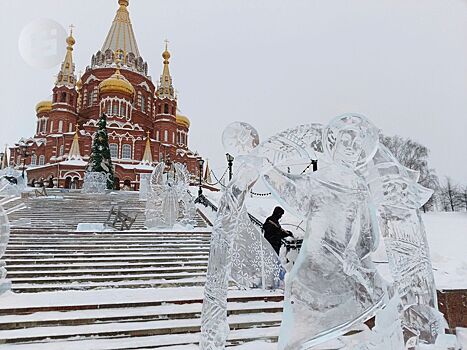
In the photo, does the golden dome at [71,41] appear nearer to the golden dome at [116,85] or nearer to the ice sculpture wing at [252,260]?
the golden dome at [116,85]

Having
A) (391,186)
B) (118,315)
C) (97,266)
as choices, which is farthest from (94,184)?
(391,186)

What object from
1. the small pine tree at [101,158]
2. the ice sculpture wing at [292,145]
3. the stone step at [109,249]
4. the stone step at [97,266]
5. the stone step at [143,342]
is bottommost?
the stone step at [143,342]

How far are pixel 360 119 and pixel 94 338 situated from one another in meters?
3.46

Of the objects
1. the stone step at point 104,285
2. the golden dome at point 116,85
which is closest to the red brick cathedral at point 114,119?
the golden dome at point 116,85

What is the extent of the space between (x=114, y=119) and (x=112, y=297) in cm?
3310

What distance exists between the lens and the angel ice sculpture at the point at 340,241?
2.06m

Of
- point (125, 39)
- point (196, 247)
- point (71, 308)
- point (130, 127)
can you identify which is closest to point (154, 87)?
point (125, 39)

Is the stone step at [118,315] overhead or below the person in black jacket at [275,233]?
below

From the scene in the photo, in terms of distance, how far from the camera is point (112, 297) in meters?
A: 4.74

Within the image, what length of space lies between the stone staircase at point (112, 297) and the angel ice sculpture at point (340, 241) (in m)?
1.91

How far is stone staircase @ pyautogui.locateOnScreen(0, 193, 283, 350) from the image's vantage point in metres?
3.72

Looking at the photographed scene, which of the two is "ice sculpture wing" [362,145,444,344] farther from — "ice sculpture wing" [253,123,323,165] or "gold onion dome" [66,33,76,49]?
"gold onion dome" [66,33,76,49]

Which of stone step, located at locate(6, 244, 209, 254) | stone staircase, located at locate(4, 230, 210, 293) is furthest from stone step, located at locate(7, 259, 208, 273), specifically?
stone step, located at locate(6, 244, 209, 254)

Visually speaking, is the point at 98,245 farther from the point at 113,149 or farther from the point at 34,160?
the point at 34,160
